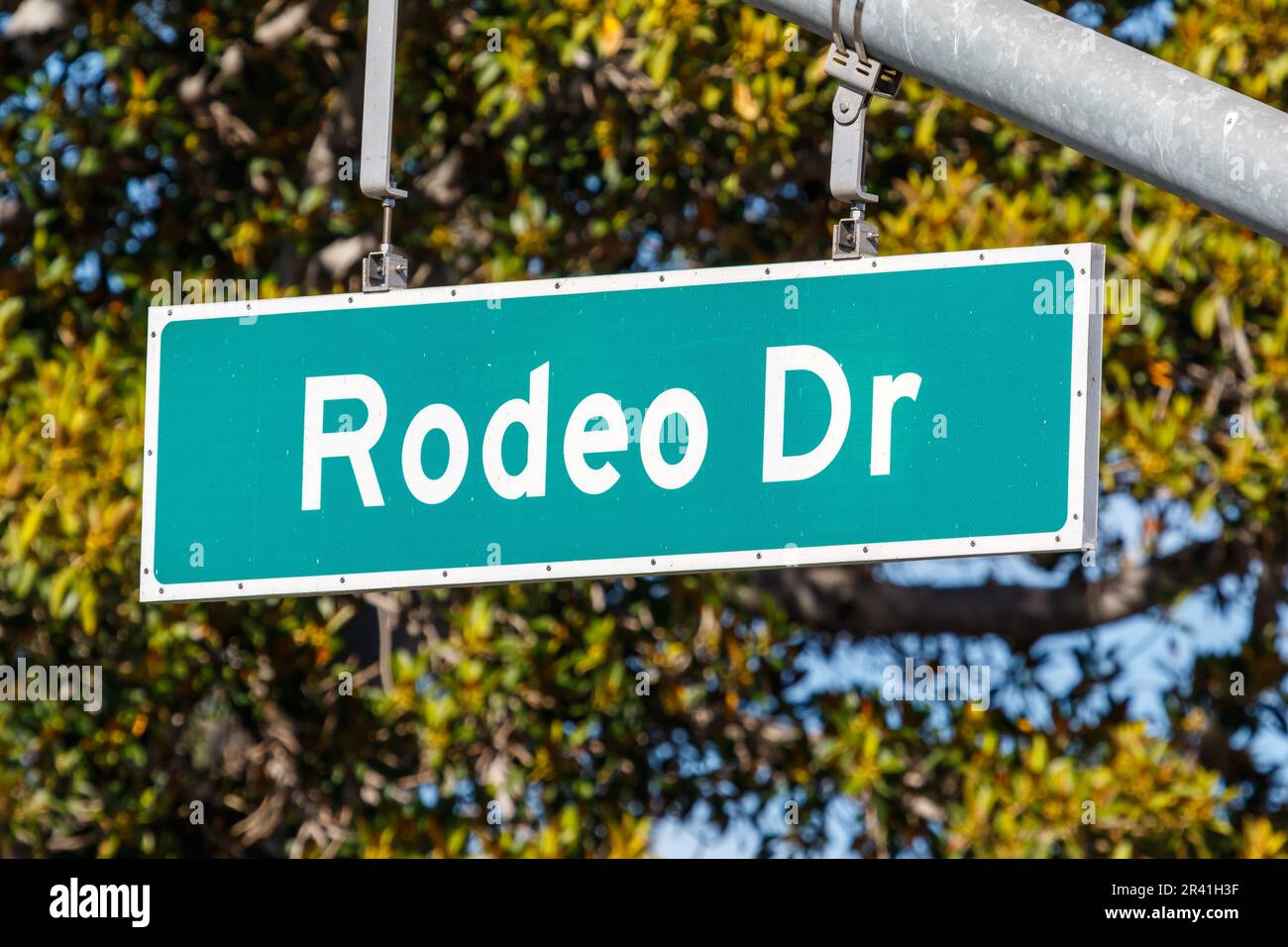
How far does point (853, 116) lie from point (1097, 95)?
49 cm

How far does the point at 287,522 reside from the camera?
3.22 m

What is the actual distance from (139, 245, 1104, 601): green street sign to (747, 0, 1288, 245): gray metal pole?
416 mm

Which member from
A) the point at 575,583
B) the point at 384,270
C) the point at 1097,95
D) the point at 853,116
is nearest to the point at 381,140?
the point at 384,270

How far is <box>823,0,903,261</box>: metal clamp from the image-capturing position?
106 inches

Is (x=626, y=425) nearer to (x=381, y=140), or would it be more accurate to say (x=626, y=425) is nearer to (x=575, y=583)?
(x=381, y=140)

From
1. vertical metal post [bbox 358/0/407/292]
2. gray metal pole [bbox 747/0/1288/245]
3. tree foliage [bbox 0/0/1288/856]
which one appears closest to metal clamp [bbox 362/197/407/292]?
vertical metal post [bbox 358/0/407/292]

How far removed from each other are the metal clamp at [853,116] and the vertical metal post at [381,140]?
2.34 feet

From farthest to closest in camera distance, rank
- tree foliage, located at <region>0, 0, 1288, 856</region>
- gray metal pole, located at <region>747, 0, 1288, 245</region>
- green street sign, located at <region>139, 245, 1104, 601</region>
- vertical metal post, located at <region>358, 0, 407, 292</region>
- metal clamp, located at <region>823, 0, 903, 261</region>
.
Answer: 1. tree foliage, located at <region>0, 0, 1288, 856</region>
2. vertical metal post, located at <region>358, 0, 407, 292</region>
3. green street sign, located at <region>139, 245, 1104, 601</region>
4. metal clamp, located at <region>823, 0, 903, 261</region>
5. gray metal pole, located at <region>747, 0, 1288, 245</region>

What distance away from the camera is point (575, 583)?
285 inches

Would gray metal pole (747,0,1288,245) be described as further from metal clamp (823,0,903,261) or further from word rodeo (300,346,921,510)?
word rodeo (300,346,921,510)
